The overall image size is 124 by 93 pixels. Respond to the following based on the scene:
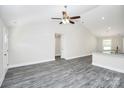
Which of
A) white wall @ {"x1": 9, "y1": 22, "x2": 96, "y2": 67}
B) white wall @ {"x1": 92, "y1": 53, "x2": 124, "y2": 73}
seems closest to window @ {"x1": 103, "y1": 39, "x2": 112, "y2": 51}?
white wall @ {"x1": 9, "y1": 22, "x2": 96, "y2": 67}

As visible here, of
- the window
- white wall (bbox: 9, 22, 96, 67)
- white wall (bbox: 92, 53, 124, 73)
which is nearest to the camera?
white wall (bbox: 92, 53, 124, 73)

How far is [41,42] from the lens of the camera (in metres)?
6.00

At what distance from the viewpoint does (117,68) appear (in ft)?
14.1

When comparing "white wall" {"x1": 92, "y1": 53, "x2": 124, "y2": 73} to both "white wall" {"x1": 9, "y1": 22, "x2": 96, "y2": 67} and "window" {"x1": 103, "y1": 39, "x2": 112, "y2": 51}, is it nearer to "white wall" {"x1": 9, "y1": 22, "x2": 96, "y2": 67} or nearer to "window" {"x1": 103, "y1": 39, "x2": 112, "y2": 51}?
"white wall" {"x1": 9, "y1": 22, "x2": 96, "y2": 67}

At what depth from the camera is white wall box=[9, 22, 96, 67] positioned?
4.96m

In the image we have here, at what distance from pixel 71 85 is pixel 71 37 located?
199 inches

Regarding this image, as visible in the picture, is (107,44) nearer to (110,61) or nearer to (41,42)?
(110,61)

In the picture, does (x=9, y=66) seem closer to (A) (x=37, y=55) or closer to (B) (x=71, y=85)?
(A) (x=37, y=55)

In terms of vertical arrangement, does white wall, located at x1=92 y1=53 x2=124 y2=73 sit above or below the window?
below

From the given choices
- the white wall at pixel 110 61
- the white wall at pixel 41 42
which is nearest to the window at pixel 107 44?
the white wall at pixel 41 42

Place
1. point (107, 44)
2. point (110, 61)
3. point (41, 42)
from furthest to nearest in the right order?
point (107, 44) < point (41, 42) < point (110, 61)

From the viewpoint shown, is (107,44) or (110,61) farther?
(107,44)

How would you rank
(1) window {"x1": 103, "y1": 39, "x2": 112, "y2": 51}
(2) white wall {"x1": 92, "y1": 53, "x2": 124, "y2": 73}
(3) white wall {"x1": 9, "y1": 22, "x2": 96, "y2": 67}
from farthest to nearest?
1. (1) window {"x1": 103, "y1": 39, "x2": 112, "y2": 51}
2. (3) white wall {"x1": 9, "y1": 22, "x2": 96, "y2": 67}
3. (2) white wall {"x1": 92, "y1": 53, "x2": 124, "y2": 73}

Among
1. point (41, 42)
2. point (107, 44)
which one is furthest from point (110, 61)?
point (107, 44)
